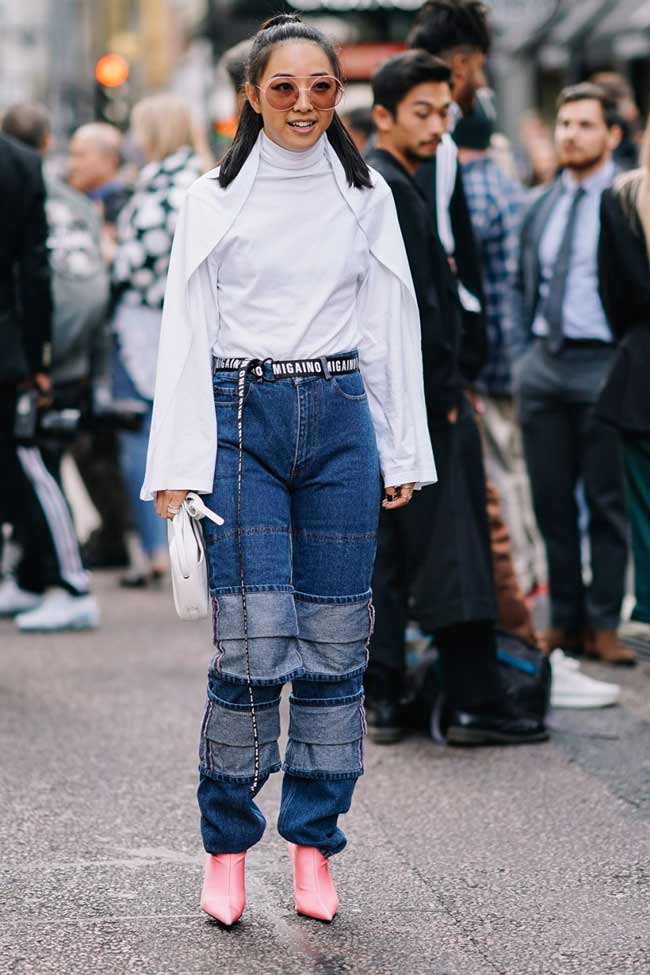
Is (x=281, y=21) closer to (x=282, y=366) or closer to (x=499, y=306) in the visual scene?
(x=282, y=366)

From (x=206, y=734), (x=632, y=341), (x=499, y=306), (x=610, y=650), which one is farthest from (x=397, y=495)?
(x=499, y=306)

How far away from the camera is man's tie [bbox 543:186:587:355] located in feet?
23.5

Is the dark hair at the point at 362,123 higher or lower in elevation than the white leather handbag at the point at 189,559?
higher

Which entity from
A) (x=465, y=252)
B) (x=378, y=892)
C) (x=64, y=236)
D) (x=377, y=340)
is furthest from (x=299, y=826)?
(x=64, y=236)

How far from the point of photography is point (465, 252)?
5914 mm

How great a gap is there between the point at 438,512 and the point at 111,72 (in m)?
18.2

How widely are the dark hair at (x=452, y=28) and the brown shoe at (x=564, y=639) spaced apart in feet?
8.00

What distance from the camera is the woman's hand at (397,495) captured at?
4172 millimetres

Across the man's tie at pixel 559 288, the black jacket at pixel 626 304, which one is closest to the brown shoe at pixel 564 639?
the man's tie at pixel 559 288

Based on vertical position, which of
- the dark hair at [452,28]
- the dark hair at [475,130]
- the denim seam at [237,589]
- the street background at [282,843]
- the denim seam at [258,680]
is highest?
the dark hair at [452,28]

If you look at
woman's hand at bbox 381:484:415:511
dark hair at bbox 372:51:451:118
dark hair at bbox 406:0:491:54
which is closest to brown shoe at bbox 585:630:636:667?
dark hair at bbox 406:0:491:54

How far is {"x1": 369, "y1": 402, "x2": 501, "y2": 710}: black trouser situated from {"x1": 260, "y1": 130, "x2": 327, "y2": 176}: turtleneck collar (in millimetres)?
1837

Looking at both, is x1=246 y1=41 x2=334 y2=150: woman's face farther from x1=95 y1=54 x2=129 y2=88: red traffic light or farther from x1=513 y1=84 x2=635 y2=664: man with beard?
x1=95 y1=54 x2=129 y2=88: red traffic light

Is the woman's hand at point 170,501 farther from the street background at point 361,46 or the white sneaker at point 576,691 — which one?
the white sneaker at point 576,691
